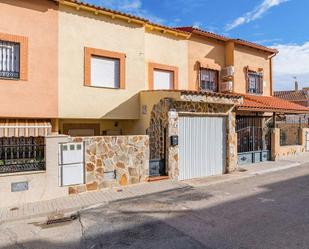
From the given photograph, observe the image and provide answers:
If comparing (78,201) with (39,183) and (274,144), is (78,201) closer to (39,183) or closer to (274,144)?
(39,183)

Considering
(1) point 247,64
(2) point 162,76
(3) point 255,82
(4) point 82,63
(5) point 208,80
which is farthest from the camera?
(3) point 255,82

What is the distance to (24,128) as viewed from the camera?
12.2m

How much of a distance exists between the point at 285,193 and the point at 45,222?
901 centimetres

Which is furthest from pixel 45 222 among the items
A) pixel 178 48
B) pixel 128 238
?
pixel 178 48

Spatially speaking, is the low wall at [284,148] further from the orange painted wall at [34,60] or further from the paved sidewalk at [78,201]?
the orange painted wall at [34,60]

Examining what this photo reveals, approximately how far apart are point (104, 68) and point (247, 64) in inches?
492

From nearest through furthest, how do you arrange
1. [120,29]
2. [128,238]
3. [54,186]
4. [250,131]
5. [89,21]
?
[128,238], [54,186], [89,21], [120,29], [250,131]

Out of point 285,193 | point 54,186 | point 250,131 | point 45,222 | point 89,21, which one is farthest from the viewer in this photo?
point 250,131

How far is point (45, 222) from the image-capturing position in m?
8.27

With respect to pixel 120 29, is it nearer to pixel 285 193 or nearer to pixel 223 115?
pixel 223 115

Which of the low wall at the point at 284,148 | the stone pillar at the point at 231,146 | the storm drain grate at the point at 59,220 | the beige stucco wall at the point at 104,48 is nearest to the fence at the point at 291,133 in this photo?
the low wall at the point at 284,148

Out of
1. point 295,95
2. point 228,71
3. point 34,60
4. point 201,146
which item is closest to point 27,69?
point 34,60

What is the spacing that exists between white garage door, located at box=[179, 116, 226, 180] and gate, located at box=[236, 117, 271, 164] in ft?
9.52

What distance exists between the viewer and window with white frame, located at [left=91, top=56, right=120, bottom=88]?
46.3ft
